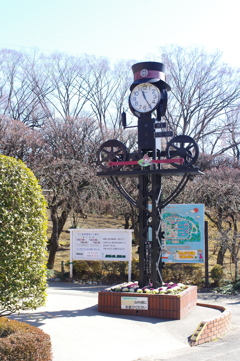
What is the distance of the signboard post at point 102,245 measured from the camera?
45.9 ft

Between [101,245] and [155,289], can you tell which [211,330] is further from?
[101,245]

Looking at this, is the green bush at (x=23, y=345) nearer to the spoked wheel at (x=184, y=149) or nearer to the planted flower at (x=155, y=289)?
the planted flower at (x=155, y=289)

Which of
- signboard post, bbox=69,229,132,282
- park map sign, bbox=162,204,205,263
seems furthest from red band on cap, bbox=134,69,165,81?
signboard post, bbox=69,229,132,282

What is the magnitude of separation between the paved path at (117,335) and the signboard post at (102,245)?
368cm

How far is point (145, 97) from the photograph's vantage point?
10.4 m

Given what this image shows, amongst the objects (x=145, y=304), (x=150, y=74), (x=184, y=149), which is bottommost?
(x=145, y=304)

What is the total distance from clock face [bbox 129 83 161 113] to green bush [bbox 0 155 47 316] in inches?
174

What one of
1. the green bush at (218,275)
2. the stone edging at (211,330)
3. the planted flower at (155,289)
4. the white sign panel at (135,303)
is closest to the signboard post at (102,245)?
the green bush at (218,275)

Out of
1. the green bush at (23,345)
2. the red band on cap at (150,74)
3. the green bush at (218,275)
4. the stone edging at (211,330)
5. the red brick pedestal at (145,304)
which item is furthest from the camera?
the green bush at (218,275)

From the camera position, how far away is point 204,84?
30.9 m

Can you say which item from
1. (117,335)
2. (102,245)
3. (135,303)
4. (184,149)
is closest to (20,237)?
(117,335)

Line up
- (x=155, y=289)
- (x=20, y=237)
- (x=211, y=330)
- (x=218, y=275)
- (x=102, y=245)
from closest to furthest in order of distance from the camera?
1. (x=20, y=237)
2. (x=211, y=330)
3. (x=155, y=289)
4. (x=218, y=275)
5. (x=102, y=245)

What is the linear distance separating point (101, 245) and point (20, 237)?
794cm

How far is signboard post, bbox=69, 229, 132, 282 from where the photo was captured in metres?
14.0
